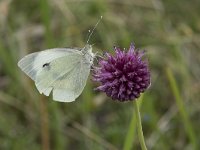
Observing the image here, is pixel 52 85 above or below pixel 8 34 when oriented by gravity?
above

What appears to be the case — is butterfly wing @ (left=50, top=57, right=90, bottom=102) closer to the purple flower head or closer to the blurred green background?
the purple flower head

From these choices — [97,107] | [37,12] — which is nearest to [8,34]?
[37,12]

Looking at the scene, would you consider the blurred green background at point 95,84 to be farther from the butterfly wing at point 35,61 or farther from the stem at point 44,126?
the butterfly wing at point 35,61

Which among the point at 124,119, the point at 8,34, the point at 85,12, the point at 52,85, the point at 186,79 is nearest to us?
the point at 52,85

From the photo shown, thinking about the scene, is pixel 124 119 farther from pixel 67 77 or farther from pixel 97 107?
pixel 67 77

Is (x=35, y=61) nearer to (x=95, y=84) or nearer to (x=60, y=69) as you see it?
(x=60, y=69)

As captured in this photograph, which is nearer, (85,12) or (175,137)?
(175,137)
